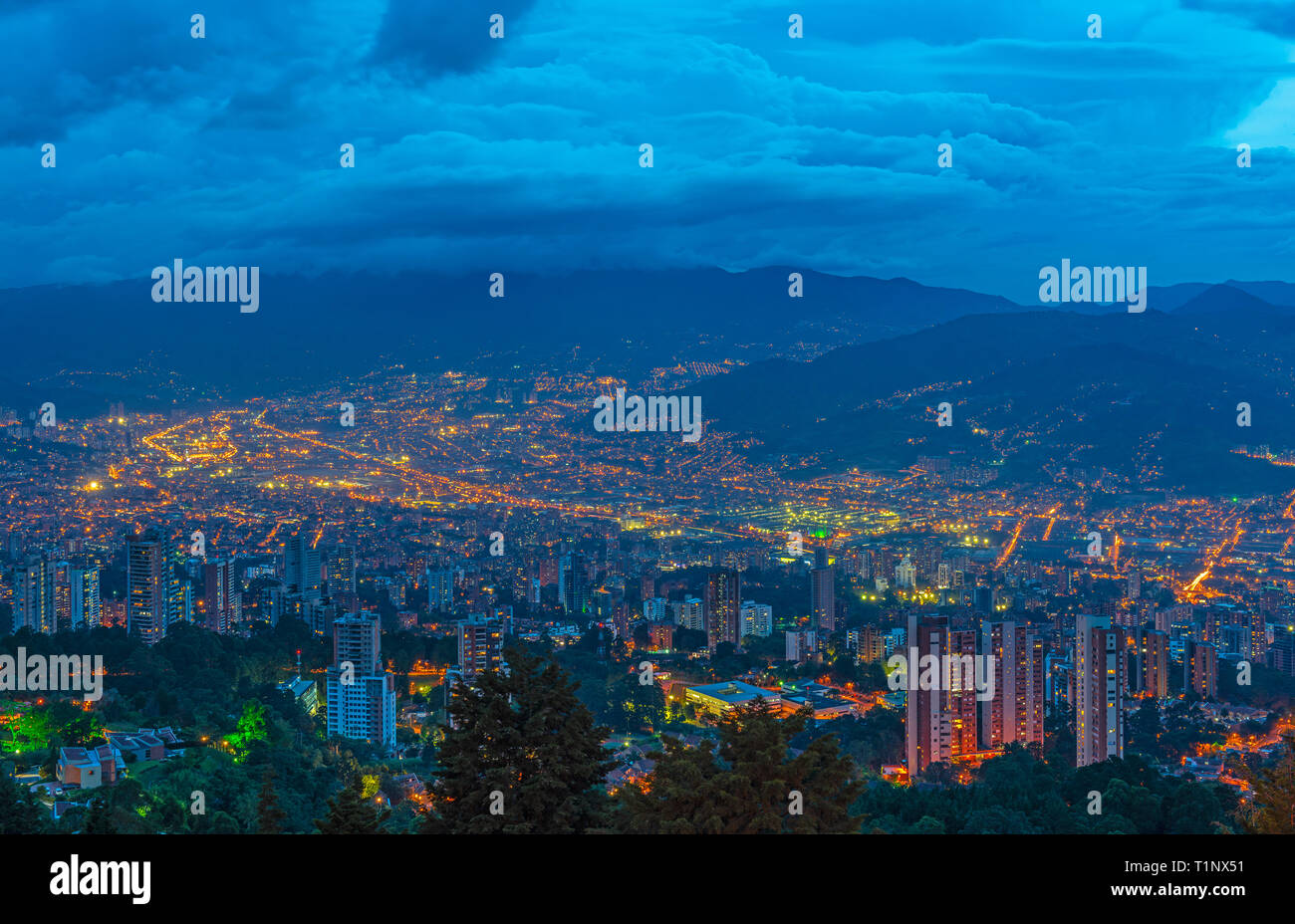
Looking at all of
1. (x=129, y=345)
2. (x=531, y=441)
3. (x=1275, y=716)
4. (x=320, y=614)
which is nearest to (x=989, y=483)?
(x=531, y=441)

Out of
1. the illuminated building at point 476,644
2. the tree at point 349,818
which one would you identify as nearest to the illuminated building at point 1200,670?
the illuminated building at point 476,644

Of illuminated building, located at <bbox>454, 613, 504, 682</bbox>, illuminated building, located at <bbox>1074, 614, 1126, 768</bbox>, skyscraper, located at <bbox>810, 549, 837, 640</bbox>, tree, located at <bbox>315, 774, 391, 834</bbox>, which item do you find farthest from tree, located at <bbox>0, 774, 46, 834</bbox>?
skyscraper, located at <bbox>810, 549, 837, 640</bbox>

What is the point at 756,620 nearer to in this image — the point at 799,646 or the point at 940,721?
the point at 799,646

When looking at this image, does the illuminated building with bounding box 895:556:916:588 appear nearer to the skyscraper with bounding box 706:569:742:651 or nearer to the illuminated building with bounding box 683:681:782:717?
the skyscraper with bounding box 706:569:742:651

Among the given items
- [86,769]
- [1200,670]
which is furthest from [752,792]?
[1200,670]

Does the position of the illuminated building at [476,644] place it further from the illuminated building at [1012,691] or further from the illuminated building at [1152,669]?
the illuminated building at [1152,669]
